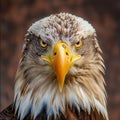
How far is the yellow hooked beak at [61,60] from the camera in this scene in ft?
19.3

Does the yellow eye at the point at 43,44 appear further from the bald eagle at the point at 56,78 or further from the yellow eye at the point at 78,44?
the yellow eye at the point at 78,44

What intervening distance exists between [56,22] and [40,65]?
0.29 metres

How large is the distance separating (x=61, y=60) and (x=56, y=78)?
0.90 ft

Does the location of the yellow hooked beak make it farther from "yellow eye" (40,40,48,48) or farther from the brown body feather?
the brown body feather

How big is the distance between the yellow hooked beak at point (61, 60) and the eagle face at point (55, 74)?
0.04 feet

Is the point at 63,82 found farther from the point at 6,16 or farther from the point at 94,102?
the point at 6,16

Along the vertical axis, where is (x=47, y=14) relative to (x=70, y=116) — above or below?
above

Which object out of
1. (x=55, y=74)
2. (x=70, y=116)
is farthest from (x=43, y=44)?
(x=70, y=116)

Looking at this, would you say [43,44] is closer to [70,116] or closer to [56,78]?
[56,78]

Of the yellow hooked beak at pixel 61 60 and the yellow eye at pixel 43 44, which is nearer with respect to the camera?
the yellow hooked beak at pixel 61 60

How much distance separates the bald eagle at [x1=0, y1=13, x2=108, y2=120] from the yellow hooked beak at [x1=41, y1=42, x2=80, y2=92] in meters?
0.03

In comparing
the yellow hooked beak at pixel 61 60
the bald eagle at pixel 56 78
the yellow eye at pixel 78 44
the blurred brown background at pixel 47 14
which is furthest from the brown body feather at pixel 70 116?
the blurred brown background at pixel 47 14

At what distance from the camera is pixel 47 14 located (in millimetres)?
9883

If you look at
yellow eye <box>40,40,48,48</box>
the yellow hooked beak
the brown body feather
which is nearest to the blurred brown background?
the brown body feather
